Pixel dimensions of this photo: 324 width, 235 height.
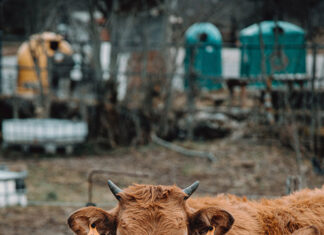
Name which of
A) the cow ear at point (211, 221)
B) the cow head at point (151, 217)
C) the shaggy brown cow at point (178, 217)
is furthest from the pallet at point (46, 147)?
the cow ear at point (211, 221)

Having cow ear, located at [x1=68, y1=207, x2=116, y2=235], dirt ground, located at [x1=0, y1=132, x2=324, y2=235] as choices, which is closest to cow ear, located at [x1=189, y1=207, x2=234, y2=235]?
cow ear, located at [x1=68, y1=207, x2=116, y2=235]

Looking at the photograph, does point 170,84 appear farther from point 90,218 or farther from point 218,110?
point 90,218

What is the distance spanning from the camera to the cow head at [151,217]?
10.1 feet

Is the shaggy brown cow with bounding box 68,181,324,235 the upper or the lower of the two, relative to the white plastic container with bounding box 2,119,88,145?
upper

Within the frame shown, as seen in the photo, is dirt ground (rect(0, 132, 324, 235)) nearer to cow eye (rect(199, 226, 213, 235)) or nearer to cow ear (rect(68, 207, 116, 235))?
cow ear (rect(68, 207, 116, 235))

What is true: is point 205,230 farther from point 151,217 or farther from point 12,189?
point 12,189

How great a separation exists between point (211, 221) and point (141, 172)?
661 centimetres

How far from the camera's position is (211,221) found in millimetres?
3215

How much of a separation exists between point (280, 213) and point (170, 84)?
9.20m

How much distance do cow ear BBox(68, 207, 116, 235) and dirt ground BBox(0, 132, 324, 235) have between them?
337 centimetres

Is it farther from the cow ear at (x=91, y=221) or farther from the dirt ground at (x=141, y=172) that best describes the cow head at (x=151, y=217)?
the dirt ground at (x=141, y=172)

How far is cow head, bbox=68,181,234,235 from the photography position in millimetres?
3086

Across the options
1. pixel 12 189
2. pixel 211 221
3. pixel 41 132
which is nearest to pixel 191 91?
pixel 41 132

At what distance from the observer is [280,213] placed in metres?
3.61
